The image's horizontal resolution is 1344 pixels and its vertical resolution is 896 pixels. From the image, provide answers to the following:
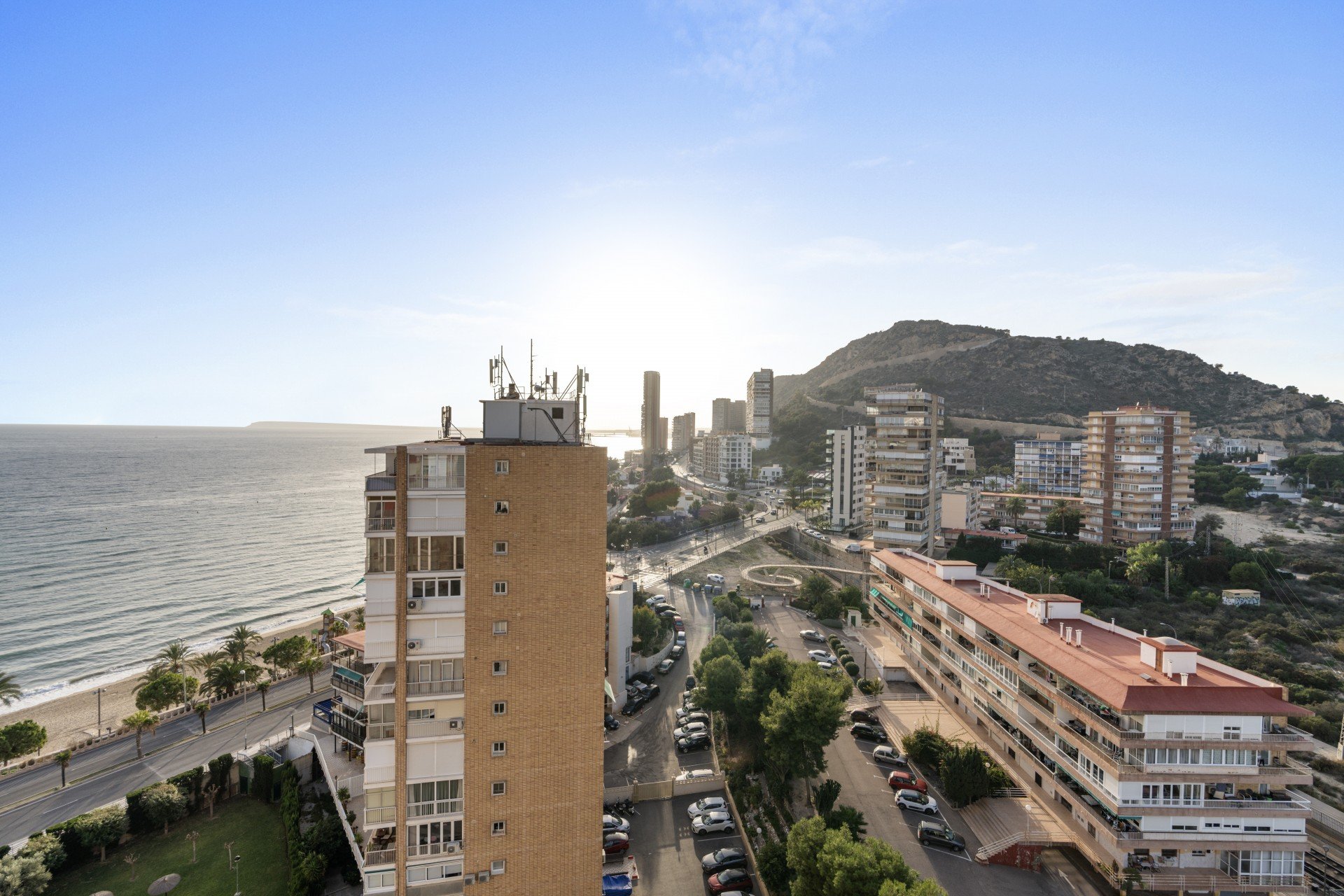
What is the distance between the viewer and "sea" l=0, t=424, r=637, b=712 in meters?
47.8

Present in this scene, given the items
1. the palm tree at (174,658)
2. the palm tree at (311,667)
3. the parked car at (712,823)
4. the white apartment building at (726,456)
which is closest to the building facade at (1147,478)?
the parked car at (712,823)

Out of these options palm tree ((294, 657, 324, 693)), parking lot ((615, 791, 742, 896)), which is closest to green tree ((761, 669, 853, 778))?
parking lot ((615, 791, 742, 896))

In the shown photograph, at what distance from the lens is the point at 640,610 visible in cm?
3934

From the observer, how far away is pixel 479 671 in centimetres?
1458

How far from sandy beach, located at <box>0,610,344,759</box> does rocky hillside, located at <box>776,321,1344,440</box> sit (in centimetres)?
14491

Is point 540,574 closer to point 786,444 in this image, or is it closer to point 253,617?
point 253,617

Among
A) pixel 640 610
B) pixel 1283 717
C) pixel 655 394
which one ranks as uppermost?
pixel 655 394

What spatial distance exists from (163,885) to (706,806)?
62.4 ft

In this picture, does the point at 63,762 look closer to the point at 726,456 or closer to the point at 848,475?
the point at 848,475

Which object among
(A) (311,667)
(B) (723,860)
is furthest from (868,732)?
(A) (311,667)

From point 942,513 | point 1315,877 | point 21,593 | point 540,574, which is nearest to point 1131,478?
point 942,513

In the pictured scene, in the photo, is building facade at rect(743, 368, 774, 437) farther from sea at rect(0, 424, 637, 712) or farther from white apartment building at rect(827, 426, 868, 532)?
sea at rect(0, 424, 637, 712)

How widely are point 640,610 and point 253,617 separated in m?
41.8

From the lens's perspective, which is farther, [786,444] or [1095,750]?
[786,444]
